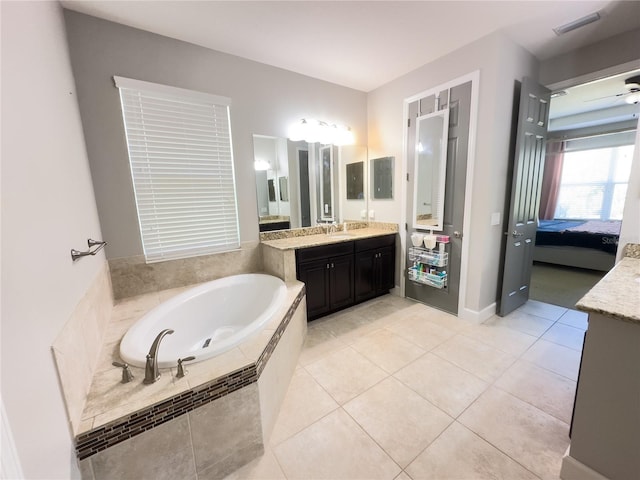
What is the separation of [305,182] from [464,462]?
8.71ft

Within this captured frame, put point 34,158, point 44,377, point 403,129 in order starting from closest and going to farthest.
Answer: point 44,377 < point 34,158 < point 403,129

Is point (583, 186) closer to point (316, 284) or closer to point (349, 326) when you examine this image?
point (349, 326)

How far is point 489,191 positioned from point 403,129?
1184 mm

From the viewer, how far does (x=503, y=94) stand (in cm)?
227

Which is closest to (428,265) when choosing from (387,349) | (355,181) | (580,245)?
(387,349)

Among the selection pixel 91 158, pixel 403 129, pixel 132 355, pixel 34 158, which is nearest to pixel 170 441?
pixel 132 355

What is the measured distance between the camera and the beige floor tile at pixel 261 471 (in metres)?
1.22

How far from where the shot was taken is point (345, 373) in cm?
191

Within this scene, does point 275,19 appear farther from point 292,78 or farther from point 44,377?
point 44,377

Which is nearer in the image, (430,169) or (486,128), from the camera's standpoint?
(486,128)

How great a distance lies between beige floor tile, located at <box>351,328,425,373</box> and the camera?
2.00 meters

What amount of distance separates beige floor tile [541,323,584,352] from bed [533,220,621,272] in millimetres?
2396

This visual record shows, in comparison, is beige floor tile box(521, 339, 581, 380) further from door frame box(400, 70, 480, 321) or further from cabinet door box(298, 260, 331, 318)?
cabinet door box(298, 260, 331, 318)

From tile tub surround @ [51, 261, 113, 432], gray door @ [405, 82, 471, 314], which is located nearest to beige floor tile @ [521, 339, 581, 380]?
gray door @ [405, 82, 471, 314]
